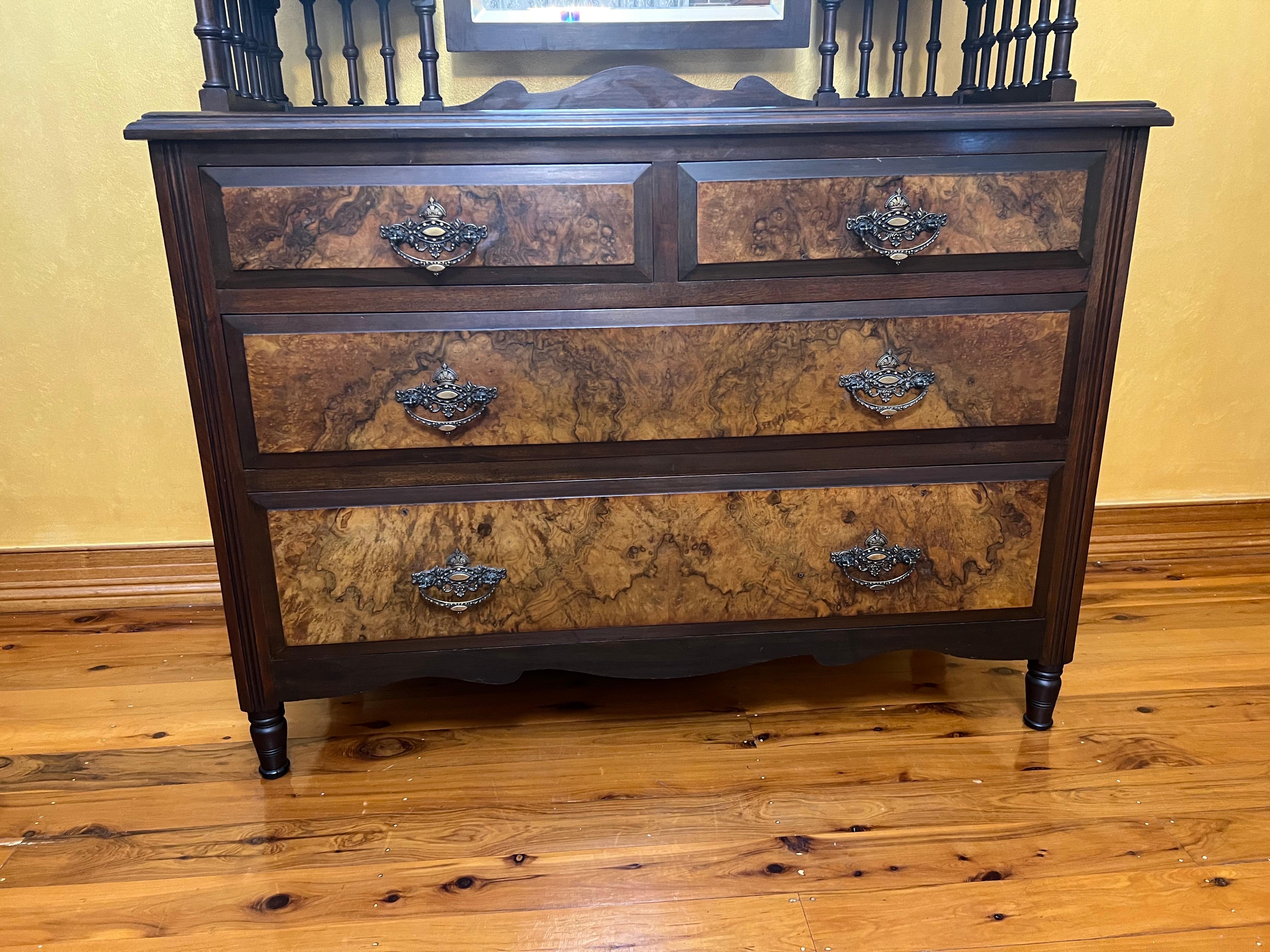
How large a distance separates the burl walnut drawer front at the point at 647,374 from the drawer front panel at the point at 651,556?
0.33 ft

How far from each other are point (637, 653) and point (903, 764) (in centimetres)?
44

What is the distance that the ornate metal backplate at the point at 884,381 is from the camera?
119cm

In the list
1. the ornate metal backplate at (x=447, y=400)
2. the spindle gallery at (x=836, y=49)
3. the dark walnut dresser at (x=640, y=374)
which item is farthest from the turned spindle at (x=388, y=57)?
the ornate metal backplate at (x=447, y=400)

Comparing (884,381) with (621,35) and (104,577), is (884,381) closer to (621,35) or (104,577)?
(621,35)

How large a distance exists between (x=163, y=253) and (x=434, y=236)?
2.93 feet

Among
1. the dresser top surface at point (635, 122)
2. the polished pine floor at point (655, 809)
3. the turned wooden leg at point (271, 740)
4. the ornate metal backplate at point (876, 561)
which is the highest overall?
the dresser top surface at point (635, 122)

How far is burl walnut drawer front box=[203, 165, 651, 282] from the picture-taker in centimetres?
108

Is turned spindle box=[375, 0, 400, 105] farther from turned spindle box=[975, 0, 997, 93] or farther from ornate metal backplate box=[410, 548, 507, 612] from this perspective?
turned spindle box=[975, 0, 997, 93]

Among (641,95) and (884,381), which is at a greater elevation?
(641,95)

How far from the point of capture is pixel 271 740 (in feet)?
4.32

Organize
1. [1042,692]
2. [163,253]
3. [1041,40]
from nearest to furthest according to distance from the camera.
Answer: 1. [1041,40]
2. [1042,692]
3. [163,253]

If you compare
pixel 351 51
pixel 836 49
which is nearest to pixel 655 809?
pixel 836 49

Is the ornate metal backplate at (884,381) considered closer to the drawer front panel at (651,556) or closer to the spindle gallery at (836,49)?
the drawer front panel at (651,556)

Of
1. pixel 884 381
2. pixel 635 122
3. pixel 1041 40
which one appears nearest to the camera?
pixel 635 122
